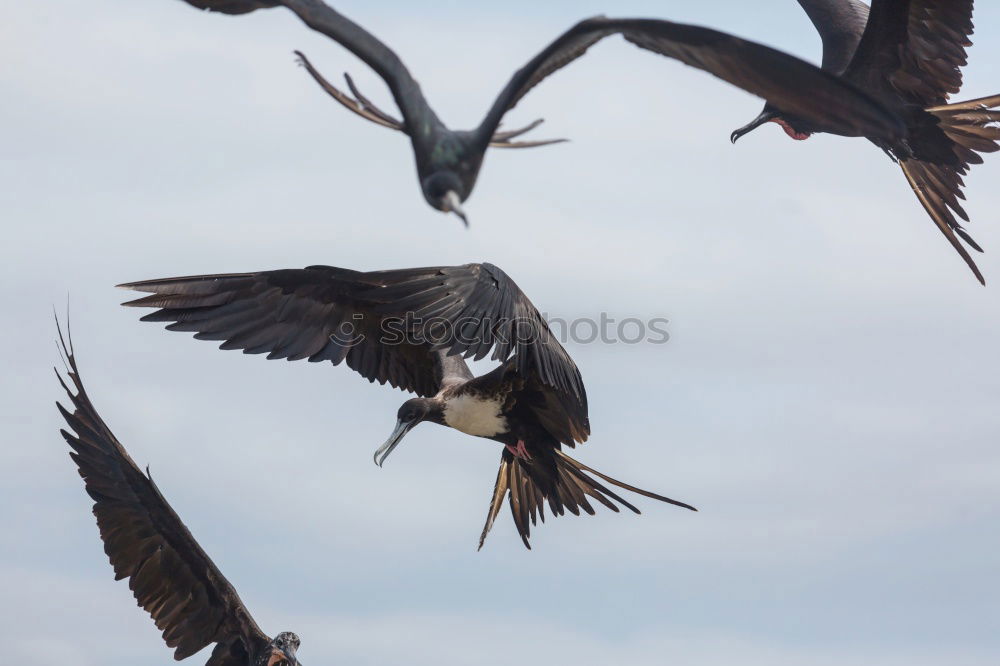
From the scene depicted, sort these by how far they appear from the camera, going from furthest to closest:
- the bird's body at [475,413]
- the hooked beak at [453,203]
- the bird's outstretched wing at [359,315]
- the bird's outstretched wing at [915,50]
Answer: the bird's outstretched wing at [915,50] → the bird's body at [475,413] → the bird's outstretched wing at [359,315] → the hooked beak at [453,203]

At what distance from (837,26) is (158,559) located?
5.27 m

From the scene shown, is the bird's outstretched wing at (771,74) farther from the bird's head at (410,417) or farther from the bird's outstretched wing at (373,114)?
the bird's head at (410,417)

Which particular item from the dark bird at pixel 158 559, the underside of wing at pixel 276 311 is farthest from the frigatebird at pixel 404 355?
the dark bird at pixel 158 559

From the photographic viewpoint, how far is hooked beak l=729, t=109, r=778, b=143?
34.9ft

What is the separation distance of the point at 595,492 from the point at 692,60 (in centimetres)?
374

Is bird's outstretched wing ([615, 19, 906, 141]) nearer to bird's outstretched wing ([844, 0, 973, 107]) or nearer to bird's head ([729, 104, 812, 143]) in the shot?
bird's outstretched wing ([844, 0, 973, 107])

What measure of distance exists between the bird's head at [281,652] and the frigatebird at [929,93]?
4084 millimetres

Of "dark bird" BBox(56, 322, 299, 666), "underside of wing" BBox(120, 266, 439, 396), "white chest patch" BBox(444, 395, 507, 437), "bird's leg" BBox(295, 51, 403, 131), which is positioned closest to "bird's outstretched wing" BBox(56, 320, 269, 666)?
"dark bird" BBox(56, 322, 299, 666)

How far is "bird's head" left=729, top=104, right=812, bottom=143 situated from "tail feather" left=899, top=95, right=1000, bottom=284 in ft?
4.52

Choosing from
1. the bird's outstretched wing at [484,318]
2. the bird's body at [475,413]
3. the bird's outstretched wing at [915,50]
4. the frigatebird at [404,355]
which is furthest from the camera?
the bird's outstretched wing at [915,50]

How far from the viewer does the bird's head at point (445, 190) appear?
5406mm

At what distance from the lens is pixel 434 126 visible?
220 inches

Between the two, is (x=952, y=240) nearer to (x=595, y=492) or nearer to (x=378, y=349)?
(x=595, y=492)

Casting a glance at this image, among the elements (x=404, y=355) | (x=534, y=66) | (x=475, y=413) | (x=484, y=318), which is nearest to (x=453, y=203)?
(x=534, y=66)
